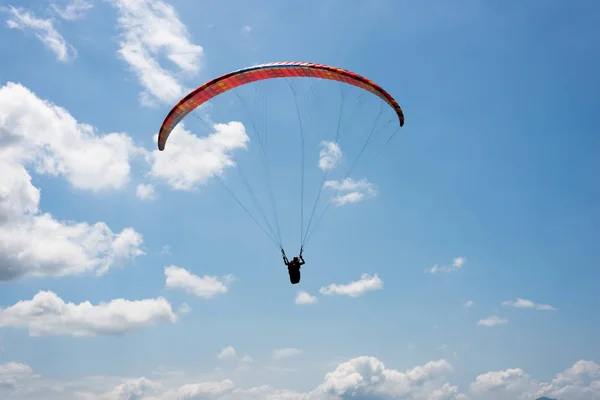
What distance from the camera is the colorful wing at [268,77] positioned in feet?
103

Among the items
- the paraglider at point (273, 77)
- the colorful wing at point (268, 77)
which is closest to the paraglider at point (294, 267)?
the paraglider at point (273, 77)

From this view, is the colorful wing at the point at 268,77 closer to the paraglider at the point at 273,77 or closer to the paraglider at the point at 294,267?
the paraglider at the point at 273,77

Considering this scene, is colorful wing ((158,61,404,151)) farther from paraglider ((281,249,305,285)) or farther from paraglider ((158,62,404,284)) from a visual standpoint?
paraglider ((281,249,305,285))

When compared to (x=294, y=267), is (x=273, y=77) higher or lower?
higher

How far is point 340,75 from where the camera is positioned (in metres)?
31.9

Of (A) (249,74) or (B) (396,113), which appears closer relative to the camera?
(A) (249,74)

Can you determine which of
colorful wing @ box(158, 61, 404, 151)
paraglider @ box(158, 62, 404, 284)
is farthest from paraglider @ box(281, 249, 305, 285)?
colorful wing @ box(158, 61, 404, 151)

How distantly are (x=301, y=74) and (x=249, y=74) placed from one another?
3.18m

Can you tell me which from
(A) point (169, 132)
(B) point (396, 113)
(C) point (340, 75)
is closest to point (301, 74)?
(C) point (340, 75)

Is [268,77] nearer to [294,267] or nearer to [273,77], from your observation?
[273,77]

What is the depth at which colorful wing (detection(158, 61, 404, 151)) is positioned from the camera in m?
31.3

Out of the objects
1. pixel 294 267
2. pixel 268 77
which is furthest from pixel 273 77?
pixel 294 267

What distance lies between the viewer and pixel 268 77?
106 ft

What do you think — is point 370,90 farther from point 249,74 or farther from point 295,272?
point 295,272
